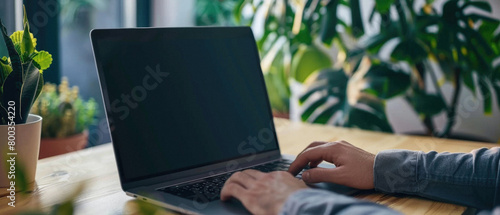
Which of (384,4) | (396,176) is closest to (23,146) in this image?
(396,176)

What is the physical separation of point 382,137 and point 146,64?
72 centimetres

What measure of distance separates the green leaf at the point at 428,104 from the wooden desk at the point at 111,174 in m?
0.75

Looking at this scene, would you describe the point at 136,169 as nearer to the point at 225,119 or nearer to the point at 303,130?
the point at 225,119

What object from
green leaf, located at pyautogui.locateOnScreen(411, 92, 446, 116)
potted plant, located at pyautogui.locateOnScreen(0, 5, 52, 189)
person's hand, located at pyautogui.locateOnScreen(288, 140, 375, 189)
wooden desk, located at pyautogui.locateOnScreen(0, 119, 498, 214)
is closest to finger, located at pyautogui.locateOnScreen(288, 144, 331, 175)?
person's hand, located at pyautogui.locateOnScreen(288, 140, 375, 189)

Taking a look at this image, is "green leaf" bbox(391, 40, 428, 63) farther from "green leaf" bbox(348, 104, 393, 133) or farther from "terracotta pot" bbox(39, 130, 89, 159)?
"terracotta pot" bbox(39, 130, 89, 159)

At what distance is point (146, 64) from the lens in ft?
2.96

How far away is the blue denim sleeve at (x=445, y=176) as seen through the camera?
0.82 m

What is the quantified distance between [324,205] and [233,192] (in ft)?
0.55

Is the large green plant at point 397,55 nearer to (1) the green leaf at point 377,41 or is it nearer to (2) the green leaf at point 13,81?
(1) the green leaf at point 377,41

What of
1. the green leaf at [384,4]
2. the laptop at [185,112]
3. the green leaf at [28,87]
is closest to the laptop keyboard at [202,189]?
the laptop at [185,112]

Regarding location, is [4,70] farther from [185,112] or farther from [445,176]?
[445,176]

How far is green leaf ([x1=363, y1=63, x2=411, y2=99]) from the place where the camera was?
6.40ft

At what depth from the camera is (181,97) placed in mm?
943

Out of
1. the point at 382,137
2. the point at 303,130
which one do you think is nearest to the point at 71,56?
the point at 303,130
